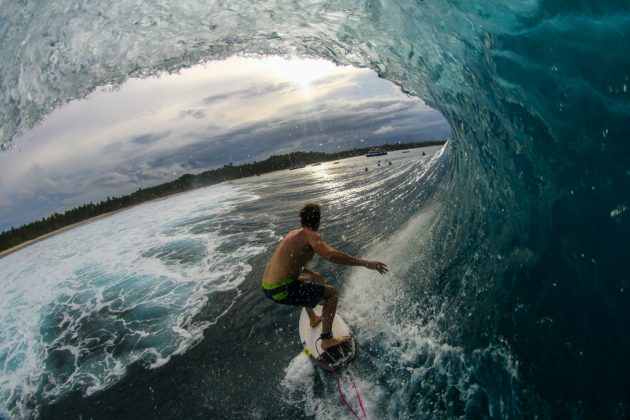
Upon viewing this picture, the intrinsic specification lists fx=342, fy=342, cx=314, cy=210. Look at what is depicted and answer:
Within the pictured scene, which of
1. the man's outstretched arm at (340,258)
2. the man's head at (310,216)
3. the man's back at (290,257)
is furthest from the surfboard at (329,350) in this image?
the man's head at (310,216)

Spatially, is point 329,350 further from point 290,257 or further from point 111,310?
point 111,310

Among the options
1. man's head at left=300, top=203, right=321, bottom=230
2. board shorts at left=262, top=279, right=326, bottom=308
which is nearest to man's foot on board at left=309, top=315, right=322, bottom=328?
board shorts at left=262, top=279, right=326, bottom=308

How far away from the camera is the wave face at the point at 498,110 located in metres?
3.48

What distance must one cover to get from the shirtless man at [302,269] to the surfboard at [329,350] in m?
0.11

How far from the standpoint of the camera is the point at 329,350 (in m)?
5.29

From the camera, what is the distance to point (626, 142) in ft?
11.1

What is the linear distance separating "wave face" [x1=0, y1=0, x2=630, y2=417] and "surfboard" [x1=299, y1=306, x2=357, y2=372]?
1.37 m

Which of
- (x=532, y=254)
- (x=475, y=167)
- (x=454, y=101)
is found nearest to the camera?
(x=532, y=254)

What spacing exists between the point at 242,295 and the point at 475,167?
639 centimetres

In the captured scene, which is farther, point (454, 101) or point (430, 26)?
point (454, 101)

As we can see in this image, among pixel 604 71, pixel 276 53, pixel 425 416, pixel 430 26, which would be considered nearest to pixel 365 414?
pixel 425 416

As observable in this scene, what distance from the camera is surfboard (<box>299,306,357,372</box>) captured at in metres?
5.11

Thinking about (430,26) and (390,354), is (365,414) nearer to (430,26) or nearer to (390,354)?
(390,354)

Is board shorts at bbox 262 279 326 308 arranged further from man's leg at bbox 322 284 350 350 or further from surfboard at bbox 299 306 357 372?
surfboard at bbox 299 306 357 372
